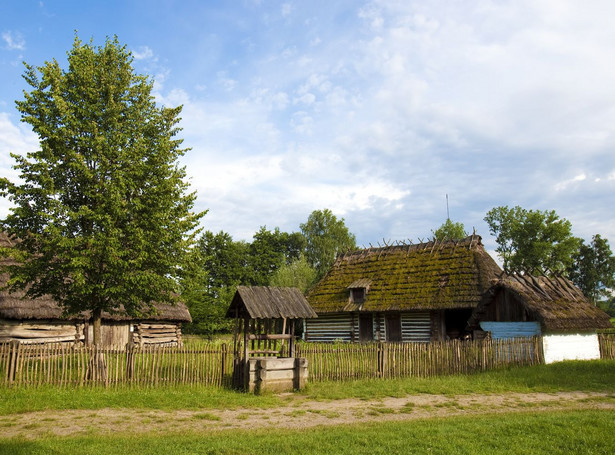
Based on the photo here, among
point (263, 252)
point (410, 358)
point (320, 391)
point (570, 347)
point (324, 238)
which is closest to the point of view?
point (320, 391)

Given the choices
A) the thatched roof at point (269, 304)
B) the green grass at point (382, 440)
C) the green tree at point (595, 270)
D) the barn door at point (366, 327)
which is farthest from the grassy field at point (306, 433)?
the green tree at point (595, 270)

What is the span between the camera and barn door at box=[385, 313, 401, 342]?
27.9 metres

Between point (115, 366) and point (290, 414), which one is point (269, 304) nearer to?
point (290, 414)

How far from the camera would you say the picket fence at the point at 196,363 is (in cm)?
1273

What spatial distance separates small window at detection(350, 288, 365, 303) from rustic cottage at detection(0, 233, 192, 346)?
31.3 feet

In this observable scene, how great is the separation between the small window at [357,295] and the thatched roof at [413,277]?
399mm

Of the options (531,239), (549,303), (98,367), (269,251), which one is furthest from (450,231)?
(98,367)

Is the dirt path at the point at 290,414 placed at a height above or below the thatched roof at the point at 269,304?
below

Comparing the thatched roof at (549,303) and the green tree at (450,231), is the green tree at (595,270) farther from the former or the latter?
the thatched roof at (549,303)

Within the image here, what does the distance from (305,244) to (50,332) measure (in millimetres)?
42234

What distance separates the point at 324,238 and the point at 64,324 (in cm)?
4121

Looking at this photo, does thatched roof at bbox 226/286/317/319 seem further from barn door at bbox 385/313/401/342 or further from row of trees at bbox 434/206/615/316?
row of trees at bbox 434/206/615/316

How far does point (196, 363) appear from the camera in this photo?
44.2ft

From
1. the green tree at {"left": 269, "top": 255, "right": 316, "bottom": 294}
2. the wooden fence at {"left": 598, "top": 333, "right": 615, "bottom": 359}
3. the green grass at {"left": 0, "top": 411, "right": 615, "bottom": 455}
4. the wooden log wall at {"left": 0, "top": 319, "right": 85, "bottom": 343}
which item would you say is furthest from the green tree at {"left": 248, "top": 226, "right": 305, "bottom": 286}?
the green grass at {"left": 0, "top": 411, "right": 615, "bottom": 455}
